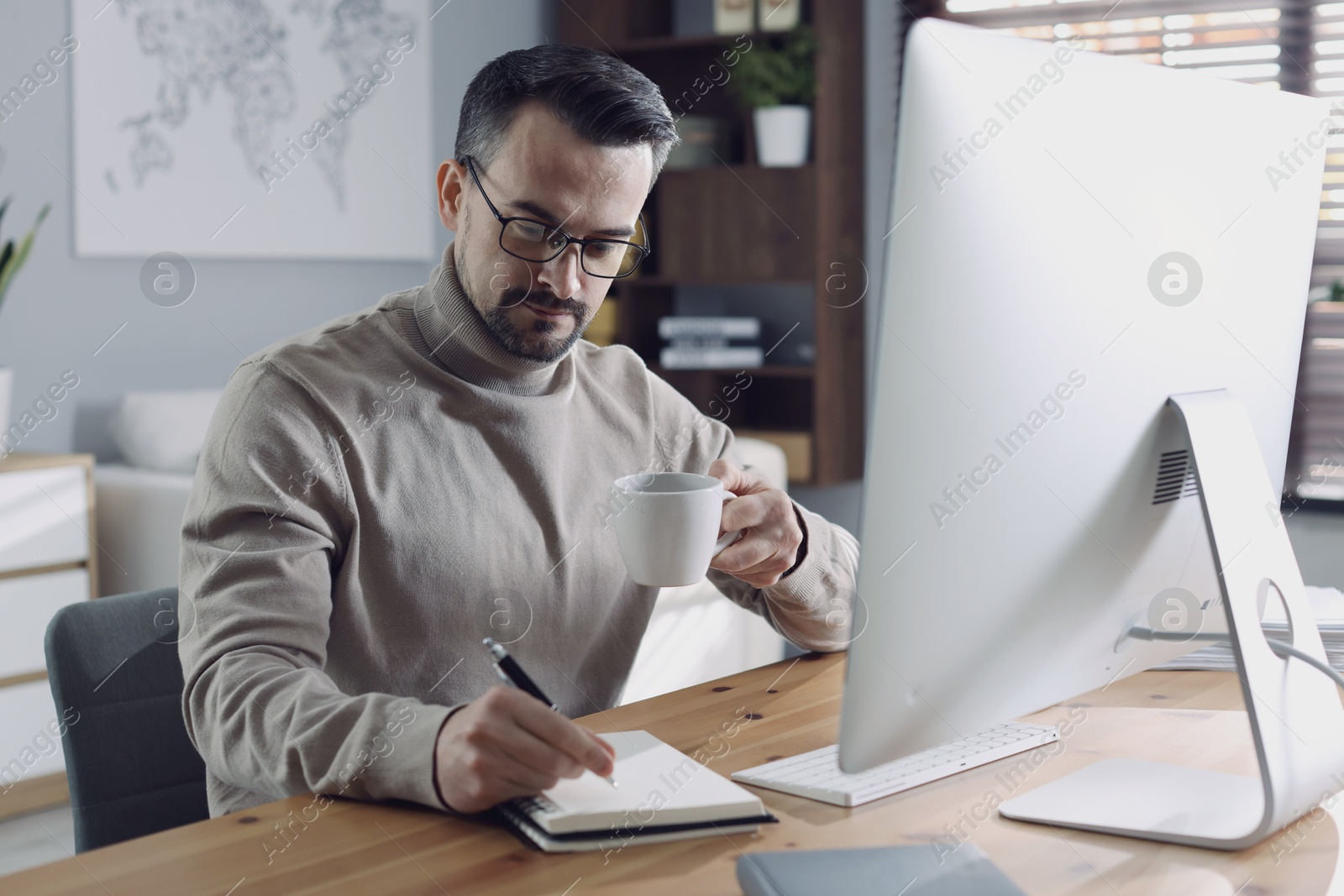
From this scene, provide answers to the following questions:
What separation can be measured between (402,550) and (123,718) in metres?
0.30

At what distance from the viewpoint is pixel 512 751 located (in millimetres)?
845

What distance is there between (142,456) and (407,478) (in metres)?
2.26

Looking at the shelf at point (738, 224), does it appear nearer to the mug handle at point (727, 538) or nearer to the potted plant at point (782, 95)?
the potted plant at point (782, 95)

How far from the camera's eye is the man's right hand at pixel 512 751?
0.84m

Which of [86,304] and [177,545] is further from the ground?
[86,304]

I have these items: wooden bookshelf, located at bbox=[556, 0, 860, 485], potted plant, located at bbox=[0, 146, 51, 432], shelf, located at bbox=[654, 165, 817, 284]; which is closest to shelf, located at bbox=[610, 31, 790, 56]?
wooden bookshelf, located at bbox=[556, 0, 860, 485]

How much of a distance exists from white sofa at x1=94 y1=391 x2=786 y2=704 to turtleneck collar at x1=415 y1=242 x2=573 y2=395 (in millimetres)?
1306

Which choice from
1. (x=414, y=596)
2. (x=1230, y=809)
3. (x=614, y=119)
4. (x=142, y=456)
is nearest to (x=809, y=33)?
(x=142, y=456)

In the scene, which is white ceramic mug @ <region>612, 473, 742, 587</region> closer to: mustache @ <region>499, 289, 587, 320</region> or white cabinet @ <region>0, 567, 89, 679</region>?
mustache @ <region>499, 289, 587, 320</region>

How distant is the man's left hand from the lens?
1.19 m

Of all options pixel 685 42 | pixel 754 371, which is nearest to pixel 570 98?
pixel 754 371

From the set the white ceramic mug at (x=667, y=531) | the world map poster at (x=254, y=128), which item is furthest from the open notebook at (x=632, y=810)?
the world map poster at (x=254, y=128)

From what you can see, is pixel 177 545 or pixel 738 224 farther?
pixel 738 224

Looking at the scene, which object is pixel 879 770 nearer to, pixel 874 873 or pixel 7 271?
pixel 874 873
